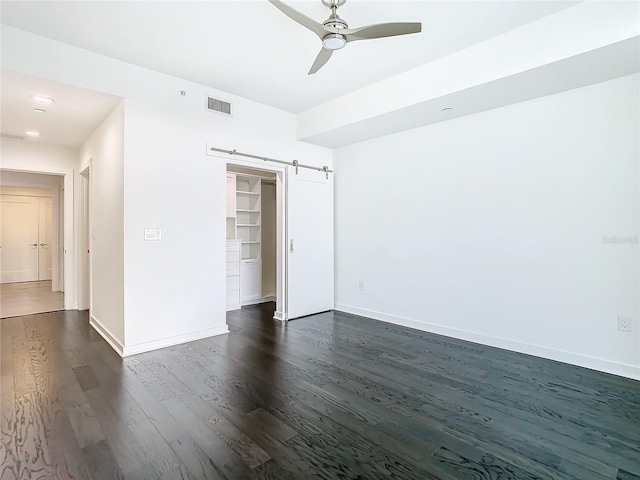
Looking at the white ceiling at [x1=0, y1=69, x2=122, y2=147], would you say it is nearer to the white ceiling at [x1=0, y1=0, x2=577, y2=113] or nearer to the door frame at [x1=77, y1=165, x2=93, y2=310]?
the white ceiling at [x1=0, y1=0, x2=577, y2=113]

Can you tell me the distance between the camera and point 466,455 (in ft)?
6.05

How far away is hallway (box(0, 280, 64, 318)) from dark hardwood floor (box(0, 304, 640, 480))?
6.72 ft

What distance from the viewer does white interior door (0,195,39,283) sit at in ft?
27.1

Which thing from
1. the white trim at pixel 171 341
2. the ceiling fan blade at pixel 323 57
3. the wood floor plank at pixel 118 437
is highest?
the ceiling fan blade at pixel 323 57

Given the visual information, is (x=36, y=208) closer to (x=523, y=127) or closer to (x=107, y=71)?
(x=107, y=71)

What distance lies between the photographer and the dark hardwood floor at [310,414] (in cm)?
176

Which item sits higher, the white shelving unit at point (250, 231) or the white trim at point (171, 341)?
the white shelving unit at point (250, 231)

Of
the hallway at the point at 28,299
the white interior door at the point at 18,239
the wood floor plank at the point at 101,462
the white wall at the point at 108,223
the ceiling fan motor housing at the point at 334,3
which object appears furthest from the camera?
the white interior door at the point at 18,239

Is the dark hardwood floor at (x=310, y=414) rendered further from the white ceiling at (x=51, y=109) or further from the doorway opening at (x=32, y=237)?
the doorway opening at (x=32, y=237)

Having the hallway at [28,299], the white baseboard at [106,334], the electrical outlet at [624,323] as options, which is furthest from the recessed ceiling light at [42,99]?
the electrical outlet at [624,323]

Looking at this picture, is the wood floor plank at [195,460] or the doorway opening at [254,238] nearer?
the wood floor plank at [195,460]

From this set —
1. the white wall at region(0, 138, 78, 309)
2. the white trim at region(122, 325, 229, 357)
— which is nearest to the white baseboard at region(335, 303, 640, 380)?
the white trim at region(122, 325, 229, 357)

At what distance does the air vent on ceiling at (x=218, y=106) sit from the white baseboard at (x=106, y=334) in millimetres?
2789

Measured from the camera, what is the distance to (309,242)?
5.01m
